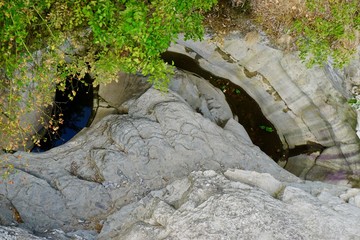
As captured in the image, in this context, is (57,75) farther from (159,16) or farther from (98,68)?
(159,16)

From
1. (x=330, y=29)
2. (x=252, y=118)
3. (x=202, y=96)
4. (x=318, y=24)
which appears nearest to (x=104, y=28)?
(x=202, y=96)

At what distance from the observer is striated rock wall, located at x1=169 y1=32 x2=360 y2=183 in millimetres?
11297

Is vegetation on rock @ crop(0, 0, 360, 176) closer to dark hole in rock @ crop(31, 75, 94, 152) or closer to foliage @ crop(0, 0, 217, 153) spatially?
foliage @ crop(0, 0, 217, 153)

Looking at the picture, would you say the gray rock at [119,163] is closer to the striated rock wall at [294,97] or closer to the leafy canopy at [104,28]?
the leafy canopy at [104,28]

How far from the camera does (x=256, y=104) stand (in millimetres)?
13031

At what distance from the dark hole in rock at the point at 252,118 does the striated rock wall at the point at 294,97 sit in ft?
0.56

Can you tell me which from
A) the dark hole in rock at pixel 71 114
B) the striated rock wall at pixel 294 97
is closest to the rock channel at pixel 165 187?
the striated rock wall at pixel 294 97

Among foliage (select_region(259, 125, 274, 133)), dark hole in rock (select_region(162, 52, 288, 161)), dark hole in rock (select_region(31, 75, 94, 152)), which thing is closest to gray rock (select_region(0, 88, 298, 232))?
dark hole in rock (select_region(31, 75, 94, 152))

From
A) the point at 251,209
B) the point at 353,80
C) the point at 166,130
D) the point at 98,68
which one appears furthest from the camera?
the point at 353,80

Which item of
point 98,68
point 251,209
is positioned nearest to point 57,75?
point 98,68

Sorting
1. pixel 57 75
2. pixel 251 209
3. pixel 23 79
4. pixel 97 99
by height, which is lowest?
pixel 251 209

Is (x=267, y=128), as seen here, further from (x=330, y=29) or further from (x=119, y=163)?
(x=119, y=163)

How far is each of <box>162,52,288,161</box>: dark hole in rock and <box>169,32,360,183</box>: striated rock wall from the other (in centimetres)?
17

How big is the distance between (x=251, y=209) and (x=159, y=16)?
399 cm
